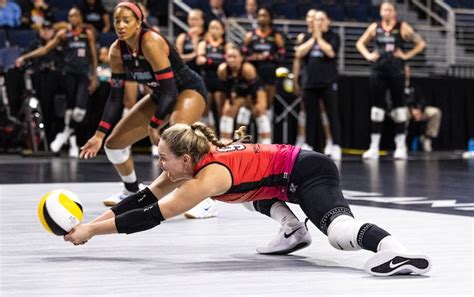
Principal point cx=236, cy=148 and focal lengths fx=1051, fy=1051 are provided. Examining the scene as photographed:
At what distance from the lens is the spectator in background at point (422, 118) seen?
1596 centimetres

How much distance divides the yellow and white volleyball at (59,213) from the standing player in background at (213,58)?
870 cm

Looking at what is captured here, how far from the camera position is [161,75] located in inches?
259

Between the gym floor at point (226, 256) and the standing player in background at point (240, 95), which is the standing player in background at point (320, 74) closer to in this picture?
the standing player in background at point (240, 95)

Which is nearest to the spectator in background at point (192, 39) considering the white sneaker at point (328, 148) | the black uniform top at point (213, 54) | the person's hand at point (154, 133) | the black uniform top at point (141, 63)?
the black uniform top at point (213, 54)

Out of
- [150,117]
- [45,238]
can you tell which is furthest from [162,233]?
[150,117]

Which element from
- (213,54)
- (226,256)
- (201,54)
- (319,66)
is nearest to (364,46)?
(319,66)

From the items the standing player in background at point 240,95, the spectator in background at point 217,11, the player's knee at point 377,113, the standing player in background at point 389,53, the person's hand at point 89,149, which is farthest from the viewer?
the spectator in background at point 217,11

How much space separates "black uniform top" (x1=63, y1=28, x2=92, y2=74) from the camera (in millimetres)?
13398

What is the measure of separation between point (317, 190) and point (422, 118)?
11786mm

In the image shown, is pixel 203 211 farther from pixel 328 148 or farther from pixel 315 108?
pixel 328 148

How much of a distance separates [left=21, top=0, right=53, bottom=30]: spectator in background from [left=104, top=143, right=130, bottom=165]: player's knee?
7.17 m

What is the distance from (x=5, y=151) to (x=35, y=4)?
203cm

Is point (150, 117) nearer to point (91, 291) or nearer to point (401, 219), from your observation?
point (401, 219)

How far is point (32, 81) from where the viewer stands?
45.3 ft
